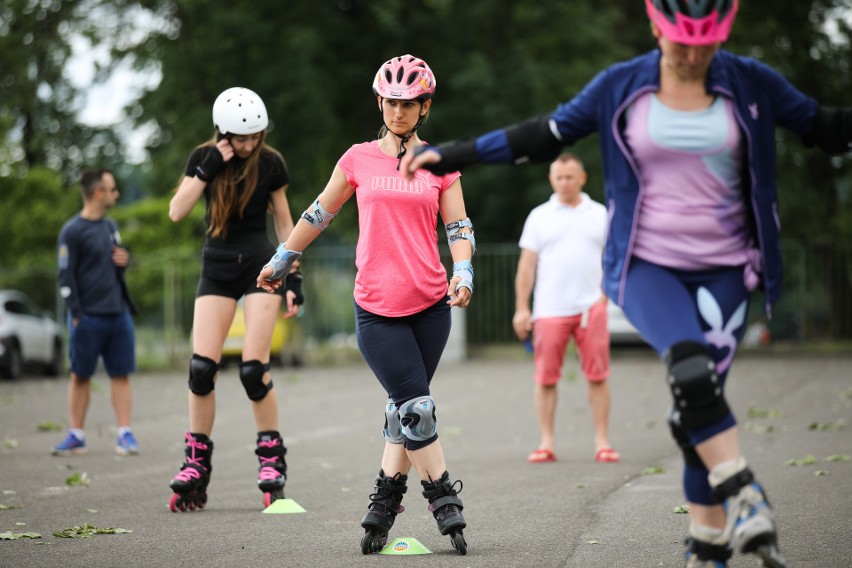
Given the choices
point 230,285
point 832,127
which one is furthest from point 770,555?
point 230,285

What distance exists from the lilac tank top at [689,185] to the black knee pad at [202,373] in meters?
3.42

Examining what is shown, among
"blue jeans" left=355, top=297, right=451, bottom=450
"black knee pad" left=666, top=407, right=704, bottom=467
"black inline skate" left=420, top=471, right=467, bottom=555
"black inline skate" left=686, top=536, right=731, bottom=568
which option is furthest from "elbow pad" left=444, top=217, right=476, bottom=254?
"black inline skate" left=686, top=536, right=731, bottom=568

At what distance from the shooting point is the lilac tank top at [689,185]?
183 inches

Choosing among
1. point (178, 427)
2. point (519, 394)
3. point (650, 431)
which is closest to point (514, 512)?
point (650, 431)

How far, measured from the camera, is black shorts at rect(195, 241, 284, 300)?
299 inches

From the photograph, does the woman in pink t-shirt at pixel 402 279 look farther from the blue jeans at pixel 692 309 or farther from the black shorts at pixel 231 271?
the black shorts at pixel 231 271

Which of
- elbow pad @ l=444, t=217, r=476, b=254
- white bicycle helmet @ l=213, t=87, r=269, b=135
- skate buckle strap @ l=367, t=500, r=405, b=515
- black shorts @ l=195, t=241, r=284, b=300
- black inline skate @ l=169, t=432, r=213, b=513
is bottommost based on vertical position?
black inline skate @ l=169, t=432, r=213, b=513

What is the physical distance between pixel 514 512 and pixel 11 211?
113 ft

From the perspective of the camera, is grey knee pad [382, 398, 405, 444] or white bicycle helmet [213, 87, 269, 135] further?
white bicycle helmet [213, 87, 269, 135]

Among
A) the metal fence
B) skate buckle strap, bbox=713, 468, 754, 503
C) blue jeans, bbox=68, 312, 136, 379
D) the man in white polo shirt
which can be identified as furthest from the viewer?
the metal fence

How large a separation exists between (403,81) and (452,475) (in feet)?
12.7

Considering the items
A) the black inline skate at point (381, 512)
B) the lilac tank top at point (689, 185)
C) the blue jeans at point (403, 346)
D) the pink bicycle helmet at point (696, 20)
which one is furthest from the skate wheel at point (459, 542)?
the pink bicycle helmet at point (696, 20)

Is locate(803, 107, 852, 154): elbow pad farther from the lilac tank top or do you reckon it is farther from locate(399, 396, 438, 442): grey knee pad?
locate(399, 396, 438, 442): grey knee pad

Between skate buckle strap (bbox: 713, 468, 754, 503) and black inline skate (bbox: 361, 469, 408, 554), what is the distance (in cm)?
194
